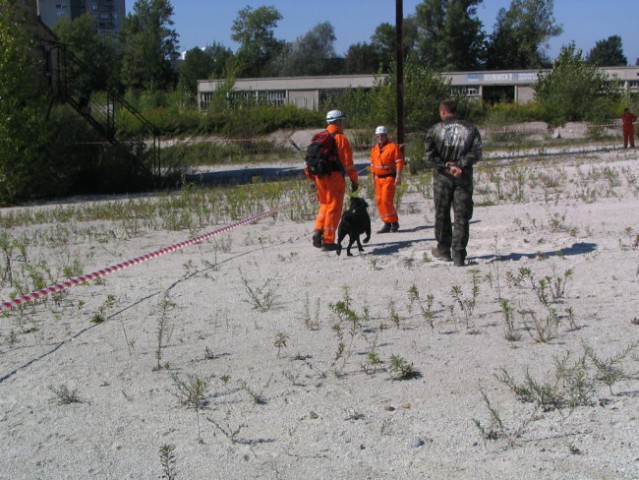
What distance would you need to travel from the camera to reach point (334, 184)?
391 inches

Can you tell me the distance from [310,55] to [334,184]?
94.7 metres

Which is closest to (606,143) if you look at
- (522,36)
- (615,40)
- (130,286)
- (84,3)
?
(130,286)

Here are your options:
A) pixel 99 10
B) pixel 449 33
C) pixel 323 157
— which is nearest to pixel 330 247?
pixel 323 157

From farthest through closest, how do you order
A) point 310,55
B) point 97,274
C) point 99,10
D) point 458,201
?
point 99,10
point 310,55
point 97,274
point 458,201

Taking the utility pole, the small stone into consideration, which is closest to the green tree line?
the utility pole

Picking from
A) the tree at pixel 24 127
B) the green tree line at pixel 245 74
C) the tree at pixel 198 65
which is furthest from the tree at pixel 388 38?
the tree at pixel 24 127

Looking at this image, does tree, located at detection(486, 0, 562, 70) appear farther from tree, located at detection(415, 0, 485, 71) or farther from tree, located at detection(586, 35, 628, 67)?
tree, located at detection(586, 35, 628, 67)

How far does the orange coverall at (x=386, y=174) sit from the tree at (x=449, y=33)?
3012 inches

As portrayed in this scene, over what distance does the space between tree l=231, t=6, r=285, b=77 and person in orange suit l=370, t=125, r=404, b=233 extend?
94.2 meters

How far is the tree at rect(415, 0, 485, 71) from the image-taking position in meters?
86.9

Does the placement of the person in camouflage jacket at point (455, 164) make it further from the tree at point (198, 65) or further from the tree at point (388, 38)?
the tree at point (388, 38)

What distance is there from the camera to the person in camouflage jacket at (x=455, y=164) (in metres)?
8.59

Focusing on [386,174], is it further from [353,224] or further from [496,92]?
[496,92]

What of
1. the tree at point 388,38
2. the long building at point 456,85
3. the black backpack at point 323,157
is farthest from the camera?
the tree at point 388,38
